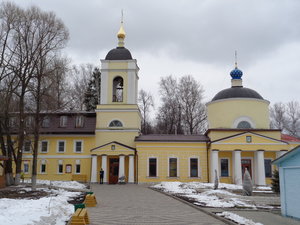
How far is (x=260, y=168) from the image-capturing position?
107 feet

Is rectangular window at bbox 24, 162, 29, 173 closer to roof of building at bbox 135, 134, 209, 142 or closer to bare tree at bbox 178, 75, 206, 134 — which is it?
roof of building at bbox 135, 134, 209, 142

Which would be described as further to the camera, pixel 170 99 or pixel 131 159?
pixel 170 99

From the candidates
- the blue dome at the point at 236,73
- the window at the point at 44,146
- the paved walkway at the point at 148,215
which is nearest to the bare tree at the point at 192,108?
the blue dome at the point at 236,73

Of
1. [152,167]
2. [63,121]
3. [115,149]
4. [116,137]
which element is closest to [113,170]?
[115,149]

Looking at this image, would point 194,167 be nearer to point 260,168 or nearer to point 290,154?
point 260,168

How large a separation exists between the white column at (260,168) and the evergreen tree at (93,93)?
24.6 m

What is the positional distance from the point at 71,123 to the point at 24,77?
12974 mm

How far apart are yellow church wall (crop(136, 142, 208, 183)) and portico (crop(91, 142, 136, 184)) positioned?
2.83ft

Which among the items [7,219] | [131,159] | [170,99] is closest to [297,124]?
[170,99]

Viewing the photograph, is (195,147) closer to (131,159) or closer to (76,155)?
(131,159)

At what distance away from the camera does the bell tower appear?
1420 inches

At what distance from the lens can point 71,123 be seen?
1457 inches

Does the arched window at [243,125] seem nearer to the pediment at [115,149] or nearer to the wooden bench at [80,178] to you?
the pediment at [115,149]

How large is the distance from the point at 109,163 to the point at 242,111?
1469cm
